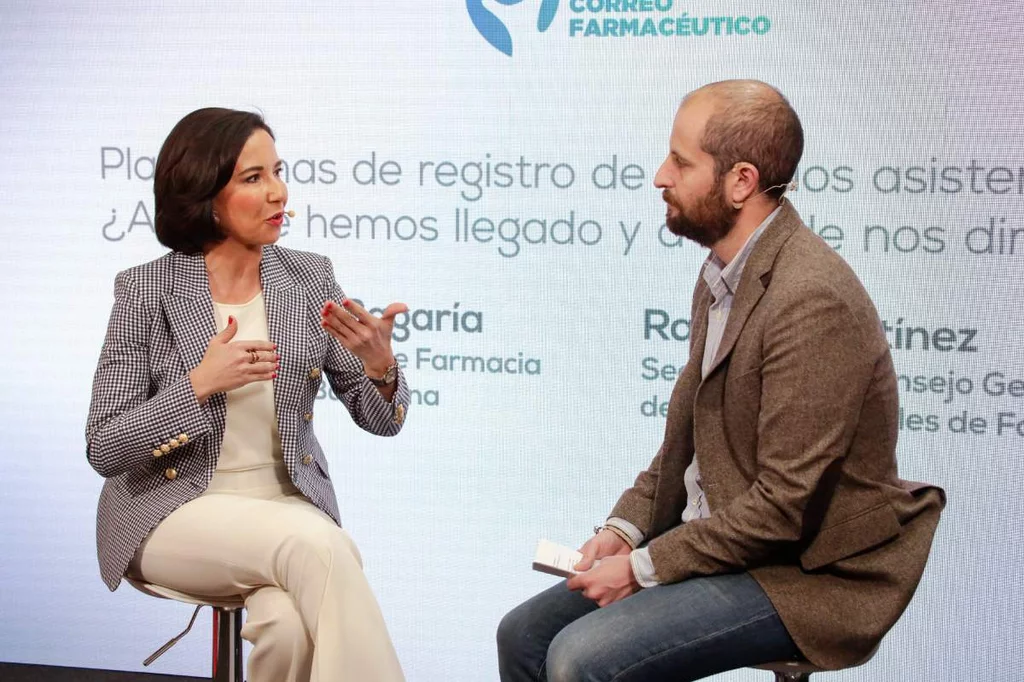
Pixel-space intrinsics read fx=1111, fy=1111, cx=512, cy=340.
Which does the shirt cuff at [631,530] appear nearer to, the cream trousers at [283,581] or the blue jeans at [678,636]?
the blue jeans at [678,636]

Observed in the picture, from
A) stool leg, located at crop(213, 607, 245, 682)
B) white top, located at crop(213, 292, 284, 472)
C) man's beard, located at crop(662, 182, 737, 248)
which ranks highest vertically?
man's beard, located at crop(662, 182, 737, 248)

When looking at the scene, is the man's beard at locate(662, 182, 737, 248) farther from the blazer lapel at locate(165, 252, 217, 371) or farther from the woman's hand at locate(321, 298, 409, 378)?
the blazer lapel at locate(165, 252, 217, 371)

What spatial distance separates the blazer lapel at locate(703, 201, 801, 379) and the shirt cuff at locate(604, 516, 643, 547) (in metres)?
0.44

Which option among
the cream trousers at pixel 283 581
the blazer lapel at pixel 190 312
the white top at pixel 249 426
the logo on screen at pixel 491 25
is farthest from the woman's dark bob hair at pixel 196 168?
the logo on screen at pixel 491 25

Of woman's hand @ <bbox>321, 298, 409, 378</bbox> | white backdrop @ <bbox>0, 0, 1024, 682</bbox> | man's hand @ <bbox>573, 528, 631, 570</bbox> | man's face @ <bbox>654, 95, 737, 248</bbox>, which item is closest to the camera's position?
man's face @ <bbox>654, 95, 737, 248</bbox>

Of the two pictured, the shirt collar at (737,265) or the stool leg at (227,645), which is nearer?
the shirt collar at (737,265)

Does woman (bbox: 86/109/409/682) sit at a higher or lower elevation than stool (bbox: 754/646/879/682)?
higher

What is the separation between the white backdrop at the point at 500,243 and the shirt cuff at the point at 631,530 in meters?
1.07

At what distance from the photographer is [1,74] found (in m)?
3.76

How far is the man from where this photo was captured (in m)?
1.97

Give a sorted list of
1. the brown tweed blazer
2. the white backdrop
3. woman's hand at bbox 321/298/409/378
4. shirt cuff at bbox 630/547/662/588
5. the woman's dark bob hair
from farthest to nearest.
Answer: the white backdrop, the woman's dark bob hair, woman's hand at bbox 321/298/409/378, shirt cuff at bbox 630/547/662/588, the brown tweed blazer

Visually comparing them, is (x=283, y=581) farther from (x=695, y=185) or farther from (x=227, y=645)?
(x=695, y=185)

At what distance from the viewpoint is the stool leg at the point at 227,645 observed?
2.52 m

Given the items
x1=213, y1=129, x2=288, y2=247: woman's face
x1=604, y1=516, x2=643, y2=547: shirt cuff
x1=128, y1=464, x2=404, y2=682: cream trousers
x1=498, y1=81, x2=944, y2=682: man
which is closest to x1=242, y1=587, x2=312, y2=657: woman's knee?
x1=128, y1=464, x2=404, y2=682: cream trousers
